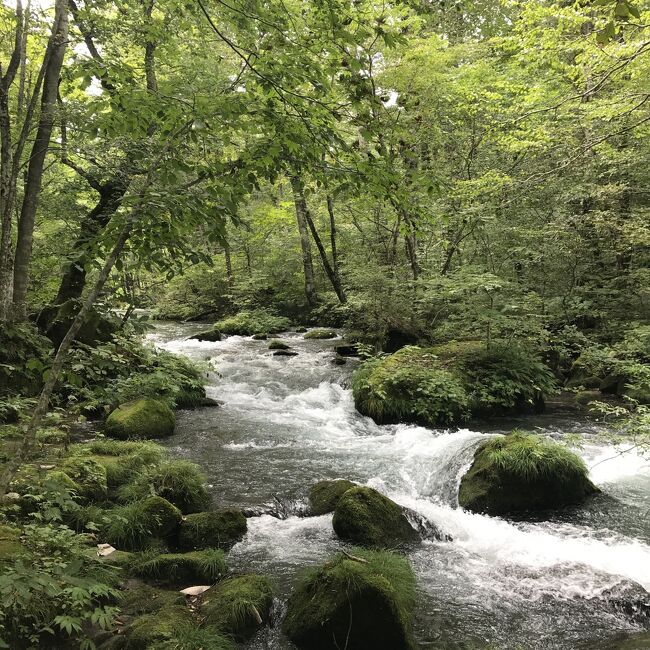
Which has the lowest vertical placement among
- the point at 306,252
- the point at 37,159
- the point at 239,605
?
the point at 239,605

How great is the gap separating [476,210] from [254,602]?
718 cm

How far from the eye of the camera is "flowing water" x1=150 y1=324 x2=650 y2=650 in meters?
4.34

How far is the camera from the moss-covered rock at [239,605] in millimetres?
3893

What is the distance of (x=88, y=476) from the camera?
5.76m

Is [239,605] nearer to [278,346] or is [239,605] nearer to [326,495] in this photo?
[326,495]

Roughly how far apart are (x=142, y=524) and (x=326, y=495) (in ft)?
7.79

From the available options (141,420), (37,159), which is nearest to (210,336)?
(141,420)

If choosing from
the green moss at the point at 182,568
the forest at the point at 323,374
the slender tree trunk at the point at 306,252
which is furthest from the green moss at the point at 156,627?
the slender tree trunk at the point at 306,252

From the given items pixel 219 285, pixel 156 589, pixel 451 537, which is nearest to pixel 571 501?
pixel 451 537

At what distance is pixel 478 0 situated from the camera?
71.8ft

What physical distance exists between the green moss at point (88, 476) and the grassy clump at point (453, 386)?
5973 mm

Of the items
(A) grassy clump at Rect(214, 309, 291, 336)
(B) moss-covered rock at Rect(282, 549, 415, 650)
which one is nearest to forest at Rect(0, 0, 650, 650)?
(B) moss-covered rock at Rect(282, 549, 415, 650)

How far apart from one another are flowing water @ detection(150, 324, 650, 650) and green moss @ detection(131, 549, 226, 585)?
0.35m

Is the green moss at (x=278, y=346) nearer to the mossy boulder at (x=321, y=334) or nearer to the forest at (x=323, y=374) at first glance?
the forest at (x=323, y=374)
